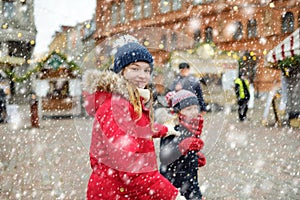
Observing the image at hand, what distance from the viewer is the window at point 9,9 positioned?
29.6 meters

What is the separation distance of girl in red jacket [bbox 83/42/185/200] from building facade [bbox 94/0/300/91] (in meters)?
28.1

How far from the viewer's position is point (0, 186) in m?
5.08

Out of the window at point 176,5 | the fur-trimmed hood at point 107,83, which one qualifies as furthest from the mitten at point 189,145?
the window at point 176,5

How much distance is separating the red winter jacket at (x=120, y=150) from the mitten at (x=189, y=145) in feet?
4.25

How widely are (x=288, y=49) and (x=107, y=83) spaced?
394 inches

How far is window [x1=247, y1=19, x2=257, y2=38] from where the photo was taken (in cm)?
3558

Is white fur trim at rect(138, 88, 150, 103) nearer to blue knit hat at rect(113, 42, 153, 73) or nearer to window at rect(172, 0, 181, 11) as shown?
blue knit hat at rect(113, 42, 153, 73)

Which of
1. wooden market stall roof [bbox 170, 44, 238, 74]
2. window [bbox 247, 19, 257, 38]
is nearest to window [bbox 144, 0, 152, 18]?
window [bbox 247, 19, 257, 38]

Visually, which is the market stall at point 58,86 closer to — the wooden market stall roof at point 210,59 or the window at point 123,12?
the wooden market stall roof at point 210,59

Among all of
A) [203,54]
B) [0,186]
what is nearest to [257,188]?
[0,186]

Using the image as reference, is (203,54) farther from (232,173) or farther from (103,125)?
(103,125)

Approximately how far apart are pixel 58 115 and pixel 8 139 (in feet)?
26.7

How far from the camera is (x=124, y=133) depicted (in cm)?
170

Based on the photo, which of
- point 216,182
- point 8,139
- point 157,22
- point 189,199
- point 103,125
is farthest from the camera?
point 157,22
